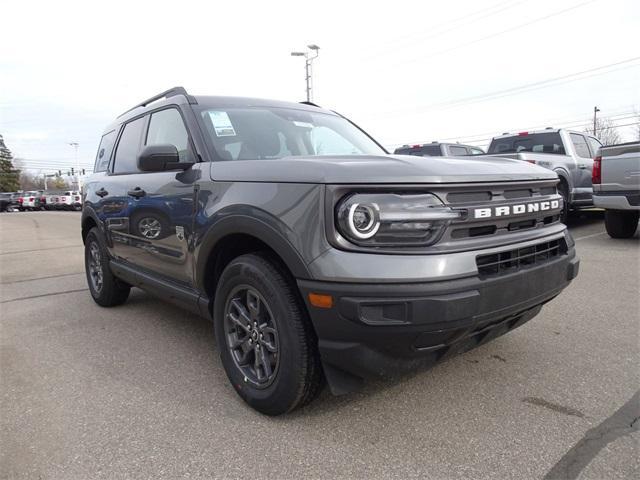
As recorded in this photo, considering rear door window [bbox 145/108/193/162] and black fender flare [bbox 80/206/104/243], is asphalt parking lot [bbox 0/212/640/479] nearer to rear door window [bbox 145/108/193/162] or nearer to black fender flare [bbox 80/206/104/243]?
black fender flare [bbox 80/206/104/243]

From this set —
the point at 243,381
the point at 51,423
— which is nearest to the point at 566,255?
the point at 243,381

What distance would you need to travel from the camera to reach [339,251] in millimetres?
2107

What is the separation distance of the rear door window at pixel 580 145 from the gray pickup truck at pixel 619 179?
2680 millimetres

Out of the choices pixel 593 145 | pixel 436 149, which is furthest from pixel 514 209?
pixel 593 145

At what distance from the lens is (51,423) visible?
104 inches

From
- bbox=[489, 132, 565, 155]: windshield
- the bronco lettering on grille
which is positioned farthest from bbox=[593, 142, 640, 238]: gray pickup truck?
the bronco lettering on grille

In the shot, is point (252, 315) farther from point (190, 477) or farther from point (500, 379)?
point (500, 379)

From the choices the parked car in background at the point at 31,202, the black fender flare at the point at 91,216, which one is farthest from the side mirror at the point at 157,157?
the parked car in background at the point at 31,202

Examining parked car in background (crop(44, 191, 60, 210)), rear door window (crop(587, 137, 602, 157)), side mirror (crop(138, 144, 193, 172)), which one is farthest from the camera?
parked car in background (crop(44, 191, 60, 210))

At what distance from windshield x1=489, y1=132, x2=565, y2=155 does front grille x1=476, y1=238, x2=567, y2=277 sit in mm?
8211

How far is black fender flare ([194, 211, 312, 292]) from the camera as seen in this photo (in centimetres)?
224

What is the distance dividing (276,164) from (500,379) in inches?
72.5

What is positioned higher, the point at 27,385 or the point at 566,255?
the point at 566,255

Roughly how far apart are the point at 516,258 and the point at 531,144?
8.89 m
